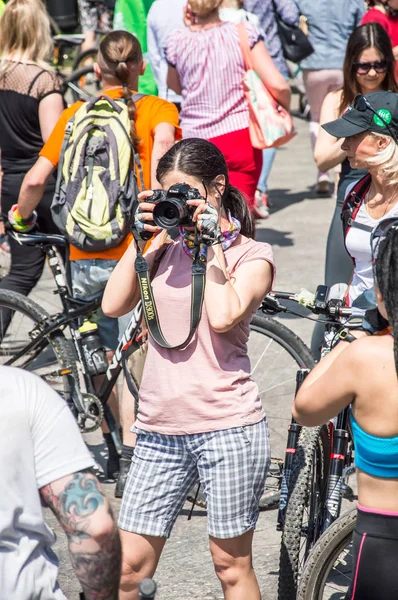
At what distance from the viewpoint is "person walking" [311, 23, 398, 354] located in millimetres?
4938

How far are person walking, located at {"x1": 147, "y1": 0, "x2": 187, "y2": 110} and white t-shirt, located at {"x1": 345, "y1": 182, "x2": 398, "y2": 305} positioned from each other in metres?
3.97

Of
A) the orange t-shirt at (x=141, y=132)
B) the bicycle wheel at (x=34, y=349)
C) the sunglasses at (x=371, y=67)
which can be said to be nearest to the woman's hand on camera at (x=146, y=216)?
the orange t-shirt at (x=141, y=132)

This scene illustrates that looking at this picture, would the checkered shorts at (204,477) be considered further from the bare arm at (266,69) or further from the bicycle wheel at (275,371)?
the bare arm at (266,69)

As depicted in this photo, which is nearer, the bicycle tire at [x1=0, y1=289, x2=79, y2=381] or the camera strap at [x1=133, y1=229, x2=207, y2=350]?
the camera strap at [x1=133, y1=229, x2=207, y2=350]

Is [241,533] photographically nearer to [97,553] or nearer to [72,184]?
[97,553]

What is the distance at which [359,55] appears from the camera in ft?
16.3

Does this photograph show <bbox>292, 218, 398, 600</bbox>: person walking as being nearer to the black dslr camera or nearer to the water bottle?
the black dslr camera

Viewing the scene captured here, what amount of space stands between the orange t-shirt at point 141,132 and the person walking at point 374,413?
2127 mm

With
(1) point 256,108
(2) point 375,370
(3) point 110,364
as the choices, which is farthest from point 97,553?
(1) point 256,108

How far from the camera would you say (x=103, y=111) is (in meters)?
4.54

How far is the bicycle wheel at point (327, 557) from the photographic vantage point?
10.3 ft

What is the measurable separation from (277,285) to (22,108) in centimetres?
269

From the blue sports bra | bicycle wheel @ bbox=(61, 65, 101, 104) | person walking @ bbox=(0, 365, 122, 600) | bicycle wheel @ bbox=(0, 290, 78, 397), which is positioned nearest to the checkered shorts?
the blue sports bra

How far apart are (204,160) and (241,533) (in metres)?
1.21
